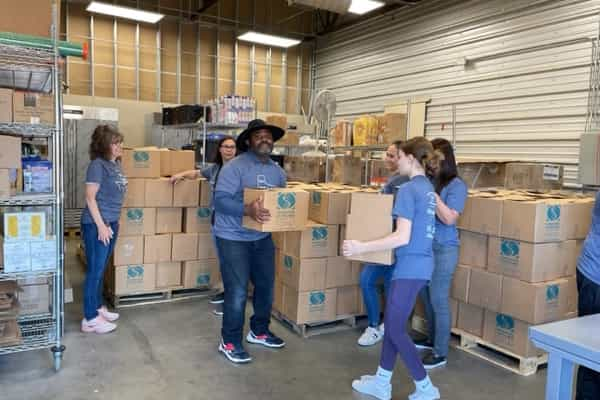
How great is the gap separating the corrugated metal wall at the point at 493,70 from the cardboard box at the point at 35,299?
6378mm

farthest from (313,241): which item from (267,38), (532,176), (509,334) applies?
(267,38)

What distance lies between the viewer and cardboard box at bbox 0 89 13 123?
2.96m

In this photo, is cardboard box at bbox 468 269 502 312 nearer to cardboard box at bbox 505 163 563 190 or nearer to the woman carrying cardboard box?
the woman carrying cardboard box

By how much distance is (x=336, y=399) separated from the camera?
2.99 m

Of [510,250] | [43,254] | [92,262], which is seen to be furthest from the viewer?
[92,262]

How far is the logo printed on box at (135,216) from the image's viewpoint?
182 inches

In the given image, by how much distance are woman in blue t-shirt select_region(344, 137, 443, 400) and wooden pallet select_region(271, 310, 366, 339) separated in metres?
1.34

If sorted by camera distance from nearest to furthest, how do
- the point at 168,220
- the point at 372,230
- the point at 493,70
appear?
the point at 372,230 < the point at 168,220 < the point at 493,70

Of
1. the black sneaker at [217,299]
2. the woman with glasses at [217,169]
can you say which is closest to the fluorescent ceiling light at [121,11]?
the woman with glasses at [217,169]

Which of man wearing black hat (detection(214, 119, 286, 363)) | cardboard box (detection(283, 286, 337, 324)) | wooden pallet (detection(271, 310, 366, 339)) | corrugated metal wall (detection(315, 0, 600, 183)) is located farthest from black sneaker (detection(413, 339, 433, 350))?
corrugated metal wall (detection(315, 0, 600, 183))

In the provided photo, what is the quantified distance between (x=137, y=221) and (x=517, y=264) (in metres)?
3.28

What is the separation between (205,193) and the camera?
4.96m

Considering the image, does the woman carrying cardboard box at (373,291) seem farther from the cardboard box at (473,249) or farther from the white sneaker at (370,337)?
the cardboard box at (473,249)

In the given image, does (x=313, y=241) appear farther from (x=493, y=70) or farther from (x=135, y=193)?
(x=493, y=70)
